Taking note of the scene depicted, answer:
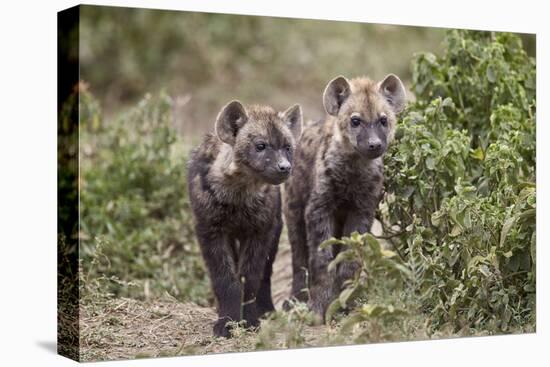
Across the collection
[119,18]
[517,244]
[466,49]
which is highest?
[119,18]

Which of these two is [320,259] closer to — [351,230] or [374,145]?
[351,230]

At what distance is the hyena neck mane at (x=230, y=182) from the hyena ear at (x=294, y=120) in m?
0.45

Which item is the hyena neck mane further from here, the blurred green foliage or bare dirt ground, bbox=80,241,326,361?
the blurred green foliage

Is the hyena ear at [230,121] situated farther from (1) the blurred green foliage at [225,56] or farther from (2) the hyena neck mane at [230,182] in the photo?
(1) the blurred green foliage at [225,56]

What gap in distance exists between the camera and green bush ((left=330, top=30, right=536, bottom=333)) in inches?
304

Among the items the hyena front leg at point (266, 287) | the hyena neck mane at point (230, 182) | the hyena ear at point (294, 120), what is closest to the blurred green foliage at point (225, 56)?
the hyena front leg at point (266, 287)

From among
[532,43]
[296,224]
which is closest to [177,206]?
[296,224]

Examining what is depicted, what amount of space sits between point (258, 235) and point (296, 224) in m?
0.61

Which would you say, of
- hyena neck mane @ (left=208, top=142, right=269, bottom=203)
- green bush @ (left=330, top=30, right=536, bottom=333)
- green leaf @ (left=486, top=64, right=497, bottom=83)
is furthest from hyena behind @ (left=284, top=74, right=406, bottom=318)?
green leaf @ (left=486, top=64, right=497, bottom=83)

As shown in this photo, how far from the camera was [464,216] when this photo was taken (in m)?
7.71

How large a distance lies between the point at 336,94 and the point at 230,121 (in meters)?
0.92

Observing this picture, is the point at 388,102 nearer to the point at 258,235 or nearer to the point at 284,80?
the point at 258,235

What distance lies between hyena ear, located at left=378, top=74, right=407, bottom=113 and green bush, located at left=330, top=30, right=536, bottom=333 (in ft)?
0.68

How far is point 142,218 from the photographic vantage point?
1026 centimetres
